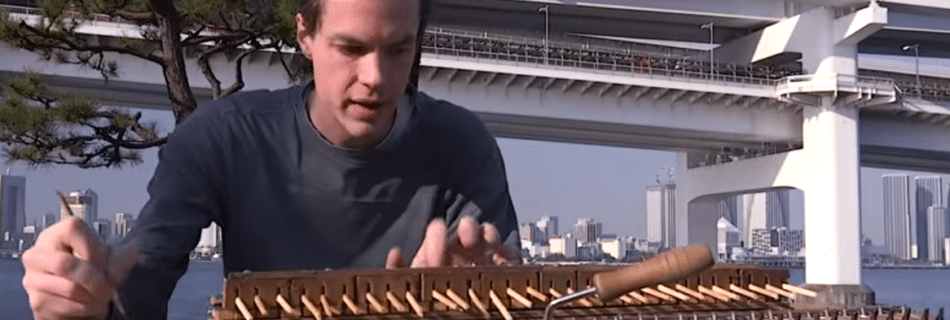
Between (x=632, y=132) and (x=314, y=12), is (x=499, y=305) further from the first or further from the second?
(x=632, y=132)

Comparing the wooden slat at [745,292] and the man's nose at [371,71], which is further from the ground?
the man's nose at [371,71]

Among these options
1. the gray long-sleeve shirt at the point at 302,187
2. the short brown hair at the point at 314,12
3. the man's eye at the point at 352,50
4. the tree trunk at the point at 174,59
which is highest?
the tree trunk at the point at 174,59

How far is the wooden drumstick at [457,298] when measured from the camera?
7.36ft

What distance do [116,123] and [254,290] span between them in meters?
8.22

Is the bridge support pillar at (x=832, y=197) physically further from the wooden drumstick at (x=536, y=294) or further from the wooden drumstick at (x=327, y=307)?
the wooden drumstick at (x=327, y=307)

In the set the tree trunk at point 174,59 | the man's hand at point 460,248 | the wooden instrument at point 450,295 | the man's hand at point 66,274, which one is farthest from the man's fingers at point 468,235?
the tree trunk at point 174,59

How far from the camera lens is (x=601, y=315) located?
2234 millimetres

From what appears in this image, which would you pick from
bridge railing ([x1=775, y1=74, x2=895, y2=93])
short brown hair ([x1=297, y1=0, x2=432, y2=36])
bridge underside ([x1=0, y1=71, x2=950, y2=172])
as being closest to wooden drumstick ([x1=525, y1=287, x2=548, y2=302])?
short brown hair ([x1=297, y1=0, x2=432, y2=36])

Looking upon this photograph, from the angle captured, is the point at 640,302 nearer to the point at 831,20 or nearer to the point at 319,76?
the point at 319,76

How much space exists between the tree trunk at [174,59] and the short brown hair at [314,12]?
15.0ft

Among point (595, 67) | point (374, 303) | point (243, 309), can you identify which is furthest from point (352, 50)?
point (595, 67)

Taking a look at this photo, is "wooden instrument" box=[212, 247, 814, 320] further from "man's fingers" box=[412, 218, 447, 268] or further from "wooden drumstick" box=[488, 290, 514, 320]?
"man's fingers" box=[412, 218, 447, 268]

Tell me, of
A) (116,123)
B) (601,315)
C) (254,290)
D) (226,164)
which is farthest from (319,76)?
(116,123)

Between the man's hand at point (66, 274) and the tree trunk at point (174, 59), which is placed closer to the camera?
the man's hand at point (66, 274)
